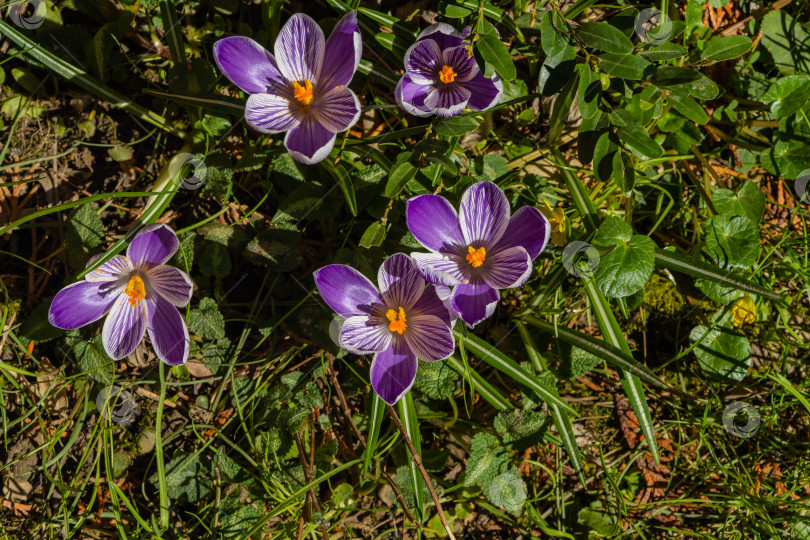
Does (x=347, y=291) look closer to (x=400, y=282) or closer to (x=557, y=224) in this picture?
(x=400, y=282)

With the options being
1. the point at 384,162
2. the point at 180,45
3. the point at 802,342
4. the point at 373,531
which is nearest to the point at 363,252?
the point at 384,162

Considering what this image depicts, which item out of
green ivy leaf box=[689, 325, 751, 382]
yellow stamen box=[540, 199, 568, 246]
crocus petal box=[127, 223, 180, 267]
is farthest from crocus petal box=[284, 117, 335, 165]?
green ivy leaf box=[689, 325, 751, 382]

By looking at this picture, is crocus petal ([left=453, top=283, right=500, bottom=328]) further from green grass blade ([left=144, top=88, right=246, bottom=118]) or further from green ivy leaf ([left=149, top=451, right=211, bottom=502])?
green ivy leaf ([left=149, top=451, right=211, bottom=502])

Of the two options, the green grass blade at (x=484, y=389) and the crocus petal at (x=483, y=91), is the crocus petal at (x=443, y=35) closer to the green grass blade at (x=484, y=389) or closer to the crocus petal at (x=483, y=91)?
the crocus petal at (x=483, y=91)

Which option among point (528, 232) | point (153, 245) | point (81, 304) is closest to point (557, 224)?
point (528, 232)

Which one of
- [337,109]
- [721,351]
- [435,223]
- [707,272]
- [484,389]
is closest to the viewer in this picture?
[337,109]

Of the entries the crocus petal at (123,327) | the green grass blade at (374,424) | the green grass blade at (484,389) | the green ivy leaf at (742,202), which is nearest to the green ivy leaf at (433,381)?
the green grass blade at (484,389)

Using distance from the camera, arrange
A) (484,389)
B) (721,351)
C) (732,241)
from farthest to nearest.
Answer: (721,351), (732,241), (484,389)
